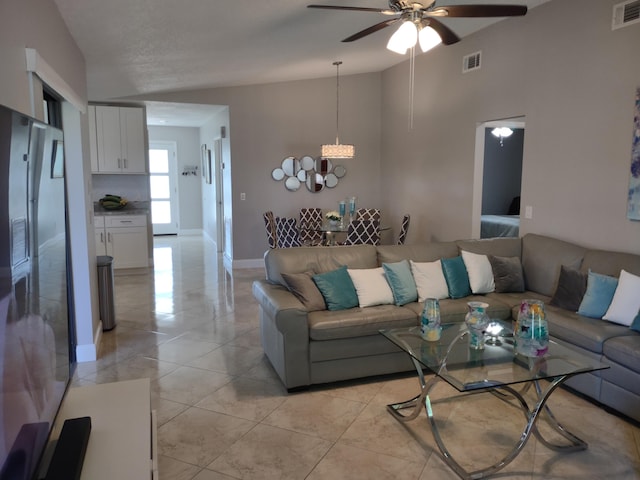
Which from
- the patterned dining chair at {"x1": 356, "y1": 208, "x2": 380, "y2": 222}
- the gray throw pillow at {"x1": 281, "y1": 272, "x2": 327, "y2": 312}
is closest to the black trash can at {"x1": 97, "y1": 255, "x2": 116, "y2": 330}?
the gray throw pillow at {"x1": 281, "y1": 272, "x2": 327, "y2": 312}

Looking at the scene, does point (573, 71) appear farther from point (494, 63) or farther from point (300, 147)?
point (300, 147)

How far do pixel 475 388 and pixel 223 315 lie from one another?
3373 mm

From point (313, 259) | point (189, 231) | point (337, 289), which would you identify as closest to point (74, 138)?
point (313, 259)

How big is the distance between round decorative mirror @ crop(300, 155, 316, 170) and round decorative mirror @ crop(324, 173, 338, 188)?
311 mm

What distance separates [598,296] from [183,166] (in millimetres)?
10000

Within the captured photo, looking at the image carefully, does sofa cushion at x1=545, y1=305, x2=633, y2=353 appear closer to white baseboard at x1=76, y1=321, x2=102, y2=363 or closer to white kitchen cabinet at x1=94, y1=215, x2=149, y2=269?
white baseboard at x1=76, y1=321, x2=102, y2=363

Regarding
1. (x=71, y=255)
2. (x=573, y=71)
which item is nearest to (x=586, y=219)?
(x=573, y=71)

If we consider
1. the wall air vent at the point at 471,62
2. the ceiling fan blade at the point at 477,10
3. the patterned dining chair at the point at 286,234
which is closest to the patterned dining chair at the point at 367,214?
the patterned dining chair at the point at 286,234

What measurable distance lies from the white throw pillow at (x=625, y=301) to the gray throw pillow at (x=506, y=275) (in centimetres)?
88

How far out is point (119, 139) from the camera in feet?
23.9

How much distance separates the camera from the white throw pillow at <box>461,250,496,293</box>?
4.01 meters

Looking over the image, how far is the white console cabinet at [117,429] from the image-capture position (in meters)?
1.63

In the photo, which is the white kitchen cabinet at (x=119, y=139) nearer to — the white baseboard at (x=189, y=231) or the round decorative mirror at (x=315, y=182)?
the round decorative mirror at (x=315, y=182)

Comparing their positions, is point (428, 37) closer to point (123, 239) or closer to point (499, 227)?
point (499, 227)
